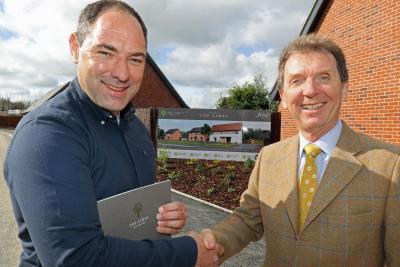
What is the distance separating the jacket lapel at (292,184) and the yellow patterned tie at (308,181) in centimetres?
4

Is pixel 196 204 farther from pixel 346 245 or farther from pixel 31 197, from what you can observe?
pixel 31 197

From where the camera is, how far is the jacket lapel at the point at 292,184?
225cm

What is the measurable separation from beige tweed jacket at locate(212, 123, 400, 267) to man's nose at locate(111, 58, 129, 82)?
1262 millimetres

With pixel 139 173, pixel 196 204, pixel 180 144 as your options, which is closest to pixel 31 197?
pixel 139 173

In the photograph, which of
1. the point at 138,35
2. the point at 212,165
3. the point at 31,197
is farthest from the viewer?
the point at 212,165

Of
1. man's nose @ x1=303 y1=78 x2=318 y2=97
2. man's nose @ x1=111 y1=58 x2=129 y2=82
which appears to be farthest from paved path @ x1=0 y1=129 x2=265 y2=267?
man's nose @ x1=111 y1=58 x2=129 y2=82

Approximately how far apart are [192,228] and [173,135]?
28.9 ft

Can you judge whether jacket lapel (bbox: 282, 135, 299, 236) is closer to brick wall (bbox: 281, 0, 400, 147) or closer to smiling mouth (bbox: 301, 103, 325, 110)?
smiling mouth (bbox: 301, 103, 325, 110)

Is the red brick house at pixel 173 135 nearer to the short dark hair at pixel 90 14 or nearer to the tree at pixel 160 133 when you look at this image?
the tree at pixel 160 133

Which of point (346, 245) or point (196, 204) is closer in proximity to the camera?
point (346, 245)

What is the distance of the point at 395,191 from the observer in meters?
2.04

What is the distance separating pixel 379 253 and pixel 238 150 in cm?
1179

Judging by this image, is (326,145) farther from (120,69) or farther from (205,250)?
(120,69)

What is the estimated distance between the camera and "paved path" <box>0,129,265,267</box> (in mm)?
5090
